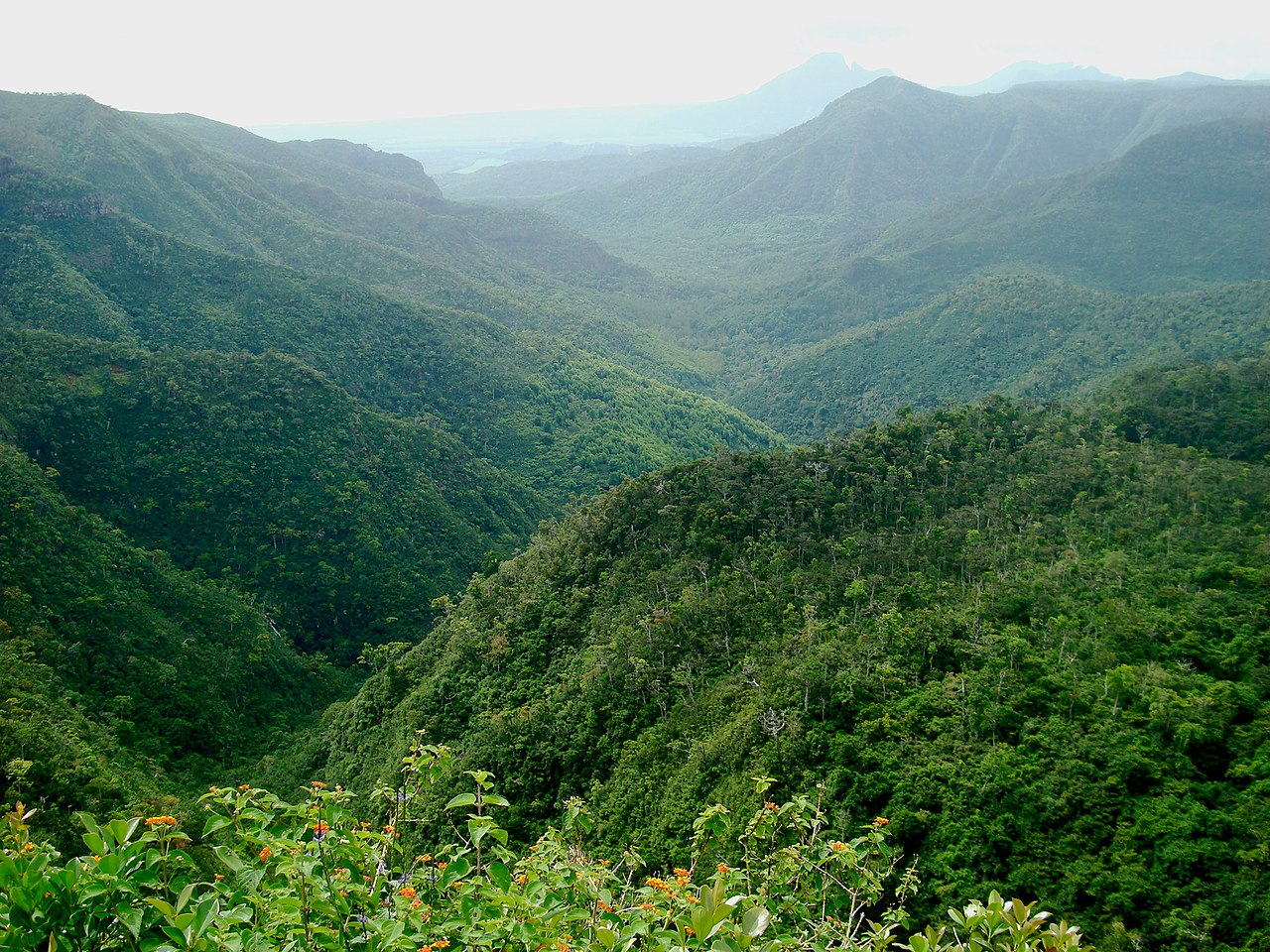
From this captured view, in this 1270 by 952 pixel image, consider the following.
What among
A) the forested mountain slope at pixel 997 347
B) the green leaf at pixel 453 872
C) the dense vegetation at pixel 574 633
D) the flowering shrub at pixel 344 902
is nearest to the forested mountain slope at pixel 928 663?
the dense vegetation at pixel 574 633

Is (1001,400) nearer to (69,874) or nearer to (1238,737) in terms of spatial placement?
(1238,737)

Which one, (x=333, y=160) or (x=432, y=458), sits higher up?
(x=333, y=160)

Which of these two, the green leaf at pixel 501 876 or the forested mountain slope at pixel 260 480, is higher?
the green leaf at pixel 501 876

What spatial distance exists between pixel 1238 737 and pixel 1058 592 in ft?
23.8

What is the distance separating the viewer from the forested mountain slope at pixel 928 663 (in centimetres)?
1725

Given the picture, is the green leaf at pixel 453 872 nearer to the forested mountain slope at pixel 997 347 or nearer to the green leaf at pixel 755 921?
the green leaf at pixel 755 921

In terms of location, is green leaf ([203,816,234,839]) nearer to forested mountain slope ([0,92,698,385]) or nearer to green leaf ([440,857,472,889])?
green leaf ([440,857,472,889])

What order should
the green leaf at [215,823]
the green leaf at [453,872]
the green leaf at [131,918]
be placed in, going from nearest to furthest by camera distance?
the green leaf at [131,918] < the green leaf at [215,823] < the green leaf at [453,872]

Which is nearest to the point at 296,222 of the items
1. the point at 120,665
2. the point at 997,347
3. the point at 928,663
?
the point at 120,665

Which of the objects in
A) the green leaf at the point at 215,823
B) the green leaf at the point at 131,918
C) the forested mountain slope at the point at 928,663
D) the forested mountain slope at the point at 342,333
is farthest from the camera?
the forested mountain slope at the point at 342,333

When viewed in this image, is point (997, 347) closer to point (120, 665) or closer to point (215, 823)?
point (120, 665)

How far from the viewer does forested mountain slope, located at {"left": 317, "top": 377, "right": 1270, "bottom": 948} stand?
17.2 metres

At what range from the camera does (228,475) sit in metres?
53.0

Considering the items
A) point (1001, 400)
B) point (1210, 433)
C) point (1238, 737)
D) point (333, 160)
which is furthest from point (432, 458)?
point (333, 160)
